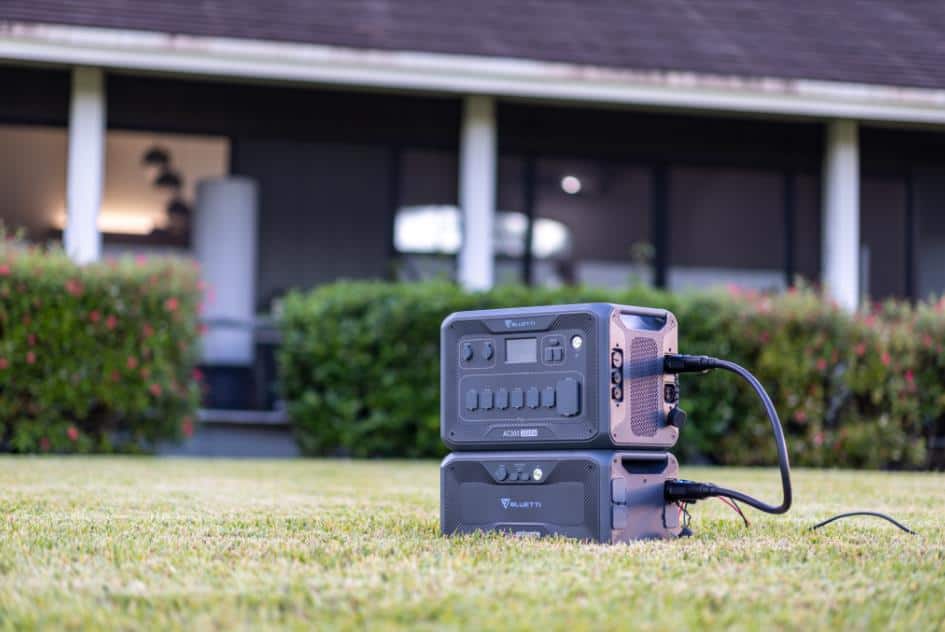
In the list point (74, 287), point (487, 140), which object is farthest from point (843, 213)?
point (74, 287)

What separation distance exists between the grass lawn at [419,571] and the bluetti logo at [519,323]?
0.61 meters

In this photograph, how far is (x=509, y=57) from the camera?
1088 cm

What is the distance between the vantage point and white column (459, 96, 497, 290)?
11.3 metres

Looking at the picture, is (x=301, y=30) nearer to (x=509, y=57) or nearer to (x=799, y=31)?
(x=509, y=57)

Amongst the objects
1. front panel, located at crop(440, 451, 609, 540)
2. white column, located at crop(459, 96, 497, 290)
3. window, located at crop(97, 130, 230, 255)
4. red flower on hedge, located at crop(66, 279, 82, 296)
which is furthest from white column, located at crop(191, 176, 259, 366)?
front panel, located at crop(440, 451, 609, 540)

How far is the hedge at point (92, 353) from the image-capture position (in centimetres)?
897

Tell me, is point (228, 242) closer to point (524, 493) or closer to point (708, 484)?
point (524, 493)

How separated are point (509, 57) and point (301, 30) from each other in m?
1.80

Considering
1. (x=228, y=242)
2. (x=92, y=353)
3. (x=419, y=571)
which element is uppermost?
(x=228, y=242)

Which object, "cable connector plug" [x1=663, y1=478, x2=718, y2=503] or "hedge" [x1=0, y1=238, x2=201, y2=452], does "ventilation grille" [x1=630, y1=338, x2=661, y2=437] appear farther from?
"hedge" [x1=0, y1=238, x2=201, y2=452]

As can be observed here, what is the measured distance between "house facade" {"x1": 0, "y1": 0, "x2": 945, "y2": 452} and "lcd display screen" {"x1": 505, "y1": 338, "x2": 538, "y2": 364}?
735 centimetres

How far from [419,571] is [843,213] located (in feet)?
32.9

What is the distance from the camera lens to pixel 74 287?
905 cm

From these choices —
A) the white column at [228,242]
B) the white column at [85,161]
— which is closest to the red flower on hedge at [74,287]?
the white column at [85,161]
